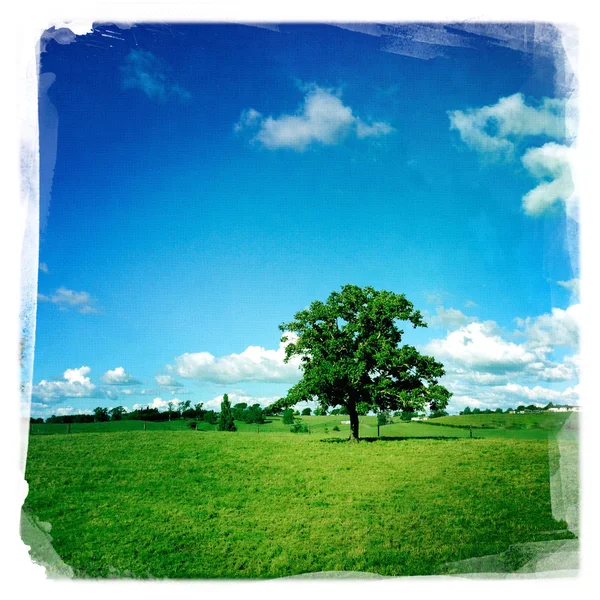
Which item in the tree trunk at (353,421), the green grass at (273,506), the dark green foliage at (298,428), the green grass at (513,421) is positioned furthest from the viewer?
Answer: the dark green foliage at (298,428)

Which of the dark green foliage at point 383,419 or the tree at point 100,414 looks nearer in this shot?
the tree at point 100,414

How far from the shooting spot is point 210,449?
1204 cm

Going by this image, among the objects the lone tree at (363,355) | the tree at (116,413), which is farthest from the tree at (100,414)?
the lone tree at (363,355)

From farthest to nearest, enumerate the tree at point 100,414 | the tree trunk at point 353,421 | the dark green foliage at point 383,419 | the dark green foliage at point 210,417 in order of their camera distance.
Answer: the dark green foliage at point 383,419 → the tree trunk at point 353,421 → the dark green foliage at point 210,417 → the tree at point 100,414

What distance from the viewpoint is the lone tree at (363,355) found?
14445 millimetres

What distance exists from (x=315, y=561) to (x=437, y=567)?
1.74 metres

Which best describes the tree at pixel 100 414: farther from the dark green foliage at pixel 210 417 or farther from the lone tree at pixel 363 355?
the lone tree at pixel 363 355

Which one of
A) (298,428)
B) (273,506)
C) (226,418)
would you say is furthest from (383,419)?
(273,506)

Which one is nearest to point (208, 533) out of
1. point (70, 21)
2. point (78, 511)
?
point (78, 511)

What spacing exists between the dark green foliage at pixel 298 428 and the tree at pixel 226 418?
7.55 ft

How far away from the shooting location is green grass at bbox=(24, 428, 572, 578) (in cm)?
714

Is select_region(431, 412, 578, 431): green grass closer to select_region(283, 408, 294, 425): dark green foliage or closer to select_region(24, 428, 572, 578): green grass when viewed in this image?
select_region(24, 428, 572, 578): green grass

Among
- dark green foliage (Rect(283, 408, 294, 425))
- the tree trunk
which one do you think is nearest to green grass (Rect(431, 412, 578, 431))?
the tree trunk

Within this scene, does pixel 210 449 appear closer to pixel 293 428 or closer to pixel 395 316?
pixel 293 428
